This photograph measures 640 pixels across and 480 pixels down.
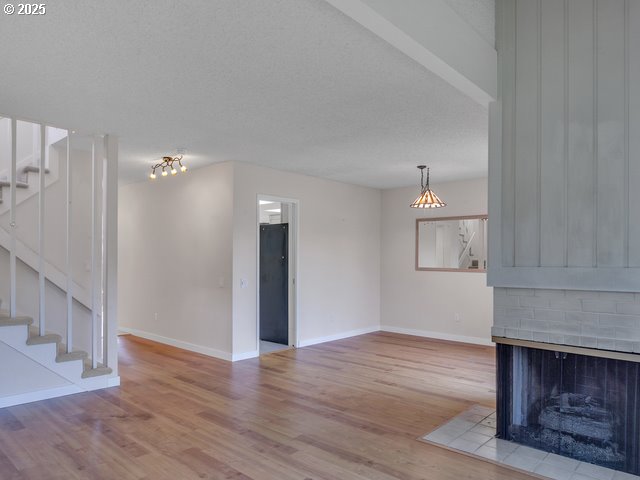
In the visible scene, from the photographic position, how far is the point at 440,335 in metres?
7.03

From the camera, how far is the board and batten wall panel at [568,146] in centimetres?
263

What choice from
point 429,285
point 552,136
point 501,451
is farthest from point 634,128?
point 429,285

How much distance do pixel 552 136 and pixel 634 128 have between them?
0.45 meters

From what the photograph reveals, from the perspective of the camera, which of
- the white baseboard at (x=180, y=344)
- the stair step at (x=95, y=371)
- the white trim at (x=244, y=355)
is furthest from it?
the white baseboard at (x=180, y=344)

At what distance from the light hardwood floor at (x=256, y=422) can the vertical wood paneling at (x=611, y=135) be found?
156 centimetres

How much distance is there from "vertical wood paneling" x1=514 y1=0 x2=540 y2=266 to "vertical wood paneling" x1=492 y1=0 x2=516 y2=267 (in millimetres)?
28

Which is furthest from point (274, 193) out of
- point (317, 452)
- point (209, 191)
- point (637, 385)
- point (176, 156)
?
point (637, 385)

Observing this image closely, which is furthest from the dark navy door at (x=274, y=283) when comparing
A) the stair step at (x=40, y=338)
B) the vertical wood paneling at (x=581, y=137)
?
the vertical wood paneling at (x=581, y=137)

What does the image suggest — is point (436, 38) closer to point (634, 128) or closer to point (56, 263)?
point (634, 128)

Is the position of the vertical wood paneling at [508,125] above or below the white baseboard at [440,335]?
above

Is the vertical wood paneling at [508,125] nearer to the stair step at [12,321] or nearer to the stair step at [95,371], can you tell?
the stair step at [95,371]

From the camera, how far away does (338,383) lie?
458 cm

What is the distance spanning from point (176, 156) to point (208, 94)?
214cm
